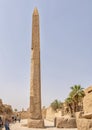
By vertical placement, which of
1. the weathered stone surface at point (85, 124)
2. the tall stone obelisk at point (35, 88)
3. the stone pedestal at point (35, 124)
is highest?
the tall stone obelisk at point (35, 88)

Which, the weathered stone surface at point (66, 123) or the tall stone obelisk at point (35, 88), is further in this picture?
the tall stone obelisk at point (35, 88)

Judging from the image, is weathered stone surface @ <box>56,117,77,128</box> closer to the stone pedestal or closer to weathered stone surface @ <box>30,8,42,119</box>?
the stone pedestal

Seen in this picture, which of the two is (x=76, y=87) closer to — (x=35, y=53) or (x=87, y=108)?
(x=35, y=53)

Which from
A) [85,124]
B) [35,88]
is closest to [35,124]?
Result: [35,88]

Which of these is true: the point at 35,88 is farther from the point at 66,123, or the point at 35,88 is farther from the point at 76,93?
the point at 76,93

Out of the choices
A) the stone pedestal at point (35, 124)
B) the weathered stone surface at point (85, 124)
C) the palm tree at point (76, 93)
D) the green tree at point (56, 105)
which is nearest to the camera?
the weathered stone surface at point (85, 124)

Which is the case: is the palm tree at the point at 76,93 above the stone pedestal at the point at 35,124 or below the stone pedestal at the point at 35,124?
above

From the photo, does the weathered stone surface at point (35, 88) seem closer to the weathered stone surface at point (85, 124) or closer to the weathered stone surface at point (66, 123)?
the weathered stone surface at point (66, 123)

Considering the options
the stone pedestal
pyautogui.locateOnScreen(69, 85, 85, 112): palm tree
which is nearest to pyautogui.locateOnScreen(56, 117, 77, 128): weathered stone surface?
the stone pedestal

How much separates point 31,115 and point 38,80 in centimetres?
252

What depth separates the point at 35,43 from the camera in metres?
18.6

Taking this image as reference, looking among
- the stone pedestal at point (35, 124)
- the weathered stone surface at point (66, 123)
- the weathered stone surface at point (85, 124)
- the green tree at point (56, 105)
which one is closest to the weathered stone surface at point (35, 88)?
the stone pedestal at point (35, 124)

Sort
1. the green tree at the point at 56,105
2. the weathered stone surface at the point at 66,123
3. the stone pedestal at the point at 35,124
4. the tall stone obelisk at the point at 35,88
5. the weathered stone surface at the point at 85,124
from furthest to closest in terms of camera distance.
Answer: the green tree at the point at 56,105, the tall stone obelisk at the point at 35,88, the stone pedestal at the point at 35,124, the weathered stone surface at the point at 66,123, the weathered stone surface at the point at 85,124

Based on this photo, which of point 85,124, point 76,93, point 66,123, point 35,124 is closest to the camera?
point 85,124
